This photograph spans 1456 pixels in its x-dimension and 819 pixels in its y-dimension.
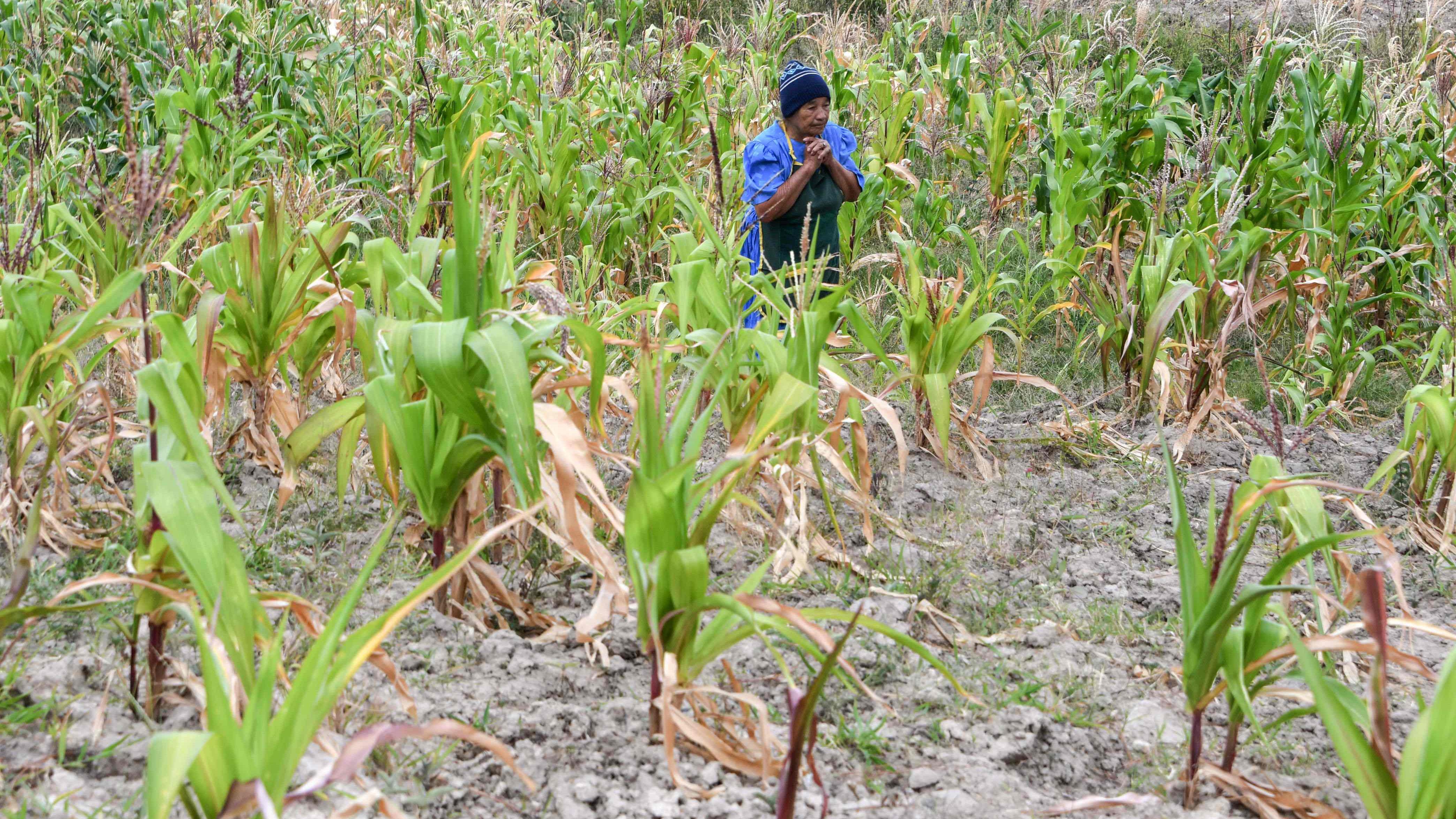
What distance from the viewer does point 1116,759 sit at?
2.09 m

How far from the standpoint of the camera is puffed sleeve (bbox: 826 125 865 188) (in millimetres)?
4508

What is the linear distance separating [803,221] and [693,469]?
225 centimetres

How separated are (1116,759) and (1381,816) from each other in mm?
571

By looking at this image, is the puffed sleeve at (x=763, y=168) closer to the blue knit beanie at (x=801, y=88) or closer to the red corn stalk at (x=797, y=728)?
the blue knit beanie at (x=801, y=88)

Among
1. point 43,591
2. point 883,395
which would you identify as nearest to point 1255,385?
point 883,395

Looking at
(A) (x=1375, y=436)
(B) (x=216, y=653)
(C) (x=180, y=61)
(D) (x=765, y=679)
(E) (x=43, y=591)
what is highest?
(C) (x=180, y=61)

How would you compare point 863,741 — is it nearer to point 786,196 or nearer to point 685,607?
point 685,607

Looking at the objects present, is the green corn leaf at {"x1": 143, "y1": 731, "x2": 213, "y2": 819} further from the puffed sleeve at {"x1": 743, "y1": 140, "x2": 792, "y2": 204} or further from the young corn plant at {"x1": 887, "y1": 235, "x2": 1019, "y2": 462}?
the puffed sleeve at {"x1": 743, "y1": 140, "x2": 792, "y2": 204}

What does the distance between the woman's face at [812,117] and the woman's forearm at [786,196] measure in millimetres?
189

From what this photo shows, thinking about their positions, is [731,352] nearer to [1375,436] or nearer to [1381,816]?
[1381,816]

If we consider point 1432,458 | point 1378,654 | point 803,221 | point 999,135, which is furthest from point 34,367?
point 999,135

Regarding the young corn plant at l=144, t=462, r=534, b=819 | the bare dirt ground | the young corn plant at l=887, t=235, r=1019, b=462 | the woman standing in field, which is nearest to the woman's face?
the woman standing in field

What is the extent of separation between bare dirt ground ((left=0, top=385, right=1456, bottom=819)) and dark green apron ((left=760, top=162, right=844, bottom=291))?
1401 mm

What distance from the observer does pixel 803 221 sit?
4188mm
